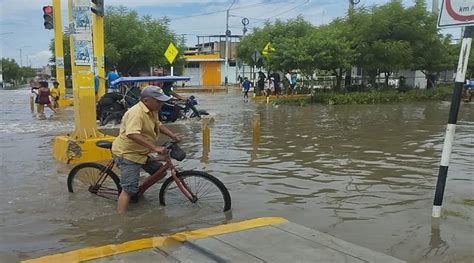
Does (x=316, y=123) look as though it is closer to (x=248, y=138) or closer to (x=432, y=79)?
(x=248, y=138)

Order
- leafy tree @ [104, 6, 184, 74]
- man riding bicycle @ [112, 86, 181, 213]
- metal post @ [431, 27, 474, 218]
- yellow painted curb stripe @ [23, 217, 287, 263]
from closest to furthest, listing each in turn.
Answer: yellow painted curb stripe @ [23, 217, 287, 263] → metal post @ [431, 27, 474, 218] → man riding bicycle @ [112, 86, 181, 213] → leafy tree @ [104, 6, 184, 74]

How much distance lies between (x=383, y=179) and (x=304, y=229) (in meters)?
3.52

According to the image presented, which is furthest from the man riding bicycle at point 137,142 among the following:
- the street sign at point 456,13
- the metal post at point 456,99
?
the street sign at point 456,13

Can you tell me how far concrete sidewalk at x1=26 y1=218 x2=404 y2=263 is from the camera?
4246 millimetres

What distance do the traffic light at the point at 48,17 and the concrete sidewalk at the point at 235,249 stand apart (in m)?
17.9

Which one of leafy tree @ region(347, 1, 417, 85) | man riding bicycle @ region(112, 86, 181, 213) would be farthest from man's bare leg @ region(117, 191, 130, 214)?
leafy tree @ region(347, 1, 417, 85)

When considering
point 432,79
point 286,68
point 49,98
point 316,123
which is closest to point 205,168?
point 316,123

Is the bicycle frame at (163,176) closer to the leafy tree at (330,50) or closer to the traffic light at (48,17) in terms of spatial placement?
the traffic light at (48,17)

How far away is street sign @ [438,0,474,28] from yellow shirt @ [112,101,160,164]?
11.7ft

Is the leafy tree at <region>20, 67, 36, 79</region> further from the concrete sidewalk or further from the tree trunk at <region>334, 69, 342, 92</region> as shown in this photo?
the concrete sidewalk

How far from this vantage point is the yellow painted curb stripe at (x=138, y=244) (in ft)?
13.9

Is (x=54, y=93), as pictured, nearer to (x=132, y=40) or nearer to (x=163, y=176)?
(x=132, y=40)

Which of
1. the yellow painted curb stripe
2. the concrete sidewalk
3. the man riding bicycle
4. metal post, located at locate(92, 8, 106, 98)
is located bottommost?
the yellow painted curb stripe

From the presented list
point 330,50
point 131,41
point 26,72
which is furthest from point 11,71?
point 330,50
